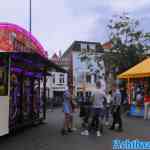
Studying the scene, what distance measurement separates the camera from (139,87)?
91.2ft

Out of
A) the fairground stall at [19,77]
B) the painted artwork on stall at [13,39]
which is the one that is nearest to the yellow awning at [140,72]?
the fairground stall at [19,77]

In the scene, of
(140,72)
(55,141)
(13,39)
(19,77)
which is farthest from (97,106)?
(140,72)

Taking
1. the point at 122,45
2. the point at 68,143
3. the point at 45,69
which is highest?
the point at 122,45

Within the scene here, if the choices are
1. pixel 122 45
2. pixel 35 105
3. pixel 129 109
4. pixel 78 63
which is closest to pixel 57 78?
pixel 78 63

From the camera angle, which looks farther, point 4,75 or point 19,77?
point 19,77

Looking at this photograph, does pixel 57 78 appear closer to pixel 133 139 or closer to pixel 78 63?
pixel 78 63

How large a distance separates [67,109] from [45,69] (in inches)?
147

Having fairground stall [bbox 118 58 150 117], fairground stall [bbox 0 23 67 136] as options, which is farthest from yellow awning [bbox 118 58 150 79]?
fairground stall [bbox 0 23 67 136]

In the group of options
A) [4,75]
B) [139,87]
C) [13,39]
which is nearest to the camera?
[4,75]

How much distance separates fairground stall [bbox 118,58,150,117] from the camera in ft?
84.0

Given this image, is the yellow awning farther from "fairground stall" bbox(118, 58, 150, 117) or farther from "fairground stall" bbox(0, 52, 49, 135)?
"fairground stall" bbox(0, 52, 49, 135)

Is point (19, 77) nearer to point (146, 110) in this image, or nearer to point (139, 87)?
point (146, 110)

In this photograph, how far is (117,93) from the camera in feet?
52.6

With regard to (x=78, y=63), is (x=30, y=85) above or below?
below
